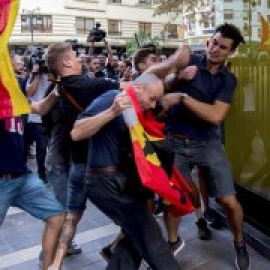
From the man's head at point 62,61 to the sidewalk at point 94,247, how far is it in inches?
61.5

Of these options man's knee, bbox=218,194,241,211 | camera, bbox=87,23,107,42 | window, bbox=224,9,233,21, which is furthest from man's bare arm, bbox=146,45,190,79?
camera, bbox=87,23,107,42

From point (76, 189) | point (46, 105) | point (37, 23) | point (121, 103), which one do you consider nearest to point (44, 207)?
point (76, 189)

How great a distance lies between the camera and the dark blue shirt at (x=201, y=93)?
3512mm

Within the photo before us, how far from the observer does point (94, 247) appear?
13.7ft

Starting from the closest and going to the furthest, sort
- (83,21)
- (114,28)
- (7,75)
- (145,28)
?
(7,75), (83,21), (114,28), (145,28)

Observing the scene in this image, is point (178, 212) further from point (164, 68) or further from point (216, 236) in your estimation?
point (216, 236)

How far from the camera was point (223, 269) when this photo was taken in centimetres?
363

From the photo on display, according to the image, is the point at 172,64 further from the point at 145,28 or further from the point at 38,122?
the point at 145,28

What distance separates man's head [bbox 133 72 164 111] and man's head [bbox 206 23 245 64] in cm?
113

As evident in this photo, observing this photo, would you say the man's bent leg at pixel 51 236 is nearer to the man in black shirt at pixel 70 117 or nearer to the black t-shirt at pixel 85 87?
the man in black shirt at pixel 70 117

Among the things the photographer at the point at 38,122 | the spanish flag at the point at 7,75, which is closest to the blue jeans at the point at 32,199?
the spanish flag at the point at 7,75

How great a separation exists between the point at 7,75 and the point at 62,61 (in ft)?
1.48

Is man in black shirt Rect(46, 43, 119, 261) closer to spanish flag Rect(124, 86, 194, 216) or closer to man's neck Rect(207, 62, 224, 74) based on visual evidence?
spanish flag Rect(124, 86, 194, 216)

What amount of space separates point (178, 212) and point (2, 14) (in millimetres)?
1637
